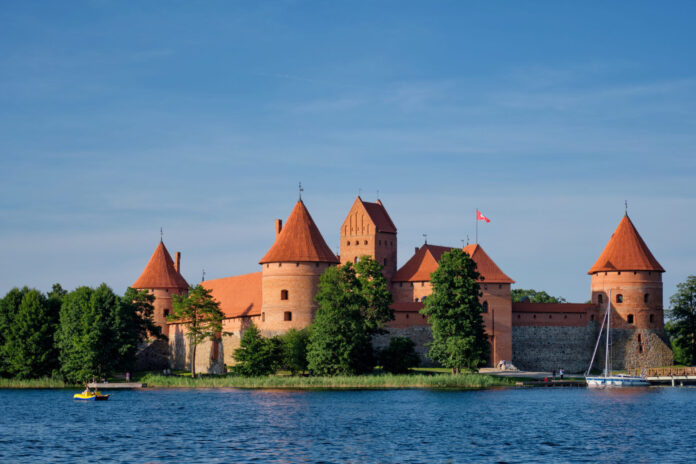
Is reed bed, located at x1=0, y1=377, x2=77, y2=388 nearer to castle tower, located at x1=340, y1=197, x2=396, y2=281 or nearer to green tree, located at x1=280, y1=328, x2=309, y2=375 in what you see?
green tree, located at x1=280, y1=328, x2=309, y2=375

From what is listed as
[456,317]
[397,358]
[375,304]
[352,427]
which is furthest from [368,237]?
[352,427]

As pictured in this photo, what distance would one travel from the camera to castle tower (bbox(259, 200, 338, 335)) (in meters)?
65.9

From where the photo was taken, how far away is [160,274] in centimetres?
8212

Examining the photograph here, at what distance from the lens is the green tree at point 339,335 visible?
5691 cm

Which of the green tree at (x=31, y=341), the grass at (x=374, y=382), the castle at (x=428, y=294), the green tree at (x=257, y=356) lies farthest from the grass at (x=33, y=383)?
the castle at (x=428, y=294)

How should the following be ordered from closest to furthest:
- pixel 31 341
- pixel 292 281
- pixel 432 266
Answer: pixel 31 341 → pixel 292 281 → pixel 432 266

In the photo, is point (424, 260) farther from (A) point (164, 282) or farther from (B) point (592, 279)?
(A) point (164, 282)

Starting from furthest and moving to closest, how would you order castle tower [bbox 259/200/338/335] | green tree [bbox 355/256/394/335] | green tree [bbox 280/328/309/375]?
castle tower [bbox 259/200/338/335] < green tree [bbox 355/256/394/335] < green tree [bbox 280/328/309/375]

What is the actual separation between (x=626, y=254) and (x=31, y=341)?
42.8 meters

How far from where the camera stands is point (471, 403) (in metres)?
47.9

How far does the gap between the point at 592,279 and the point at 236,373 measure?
98.0 ft

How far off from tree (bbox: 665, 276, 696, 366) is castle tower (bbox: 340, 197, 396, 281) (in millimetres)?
22615

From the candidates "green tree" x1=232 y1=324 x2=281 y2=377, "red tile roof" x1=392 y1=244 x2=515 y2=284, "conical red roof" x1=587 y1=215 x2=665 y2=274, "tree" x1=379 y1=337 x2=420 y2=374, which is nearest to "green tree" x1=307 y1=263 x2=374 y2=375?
"tree" x1=379 y1=337 x2=420 y2=374

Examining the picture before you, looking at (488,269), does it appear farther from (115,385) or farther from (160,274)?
(160,274)
